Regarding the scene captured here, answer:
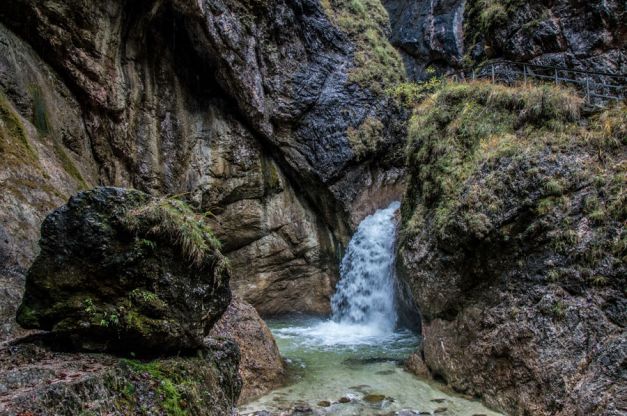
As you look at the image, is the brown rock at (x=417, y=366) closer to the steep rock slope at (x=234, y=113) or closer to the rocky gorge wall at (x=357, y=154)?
the rocky gorge wall at (x=357, y=154)

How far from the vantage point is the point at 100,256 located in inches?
167

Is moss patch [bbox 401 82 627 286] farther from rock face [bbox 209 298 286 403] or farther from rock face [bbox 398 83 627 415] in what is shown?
rock face [bbox 209 298 286 403]

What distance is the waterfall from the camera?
13711 millimetres

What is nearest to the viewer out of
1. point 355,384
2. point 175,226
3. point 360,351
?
point 175,226

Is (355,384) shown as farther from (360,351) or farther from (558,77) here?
(558,77)

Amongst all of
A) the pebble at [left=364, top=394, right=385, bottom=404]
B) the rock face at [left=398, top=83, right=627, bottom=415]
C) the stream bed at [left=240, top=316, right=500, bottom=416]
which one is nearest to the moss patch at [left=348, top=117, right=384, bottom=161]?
the rock face at [left=398, top=83, right=627, bottom=415]

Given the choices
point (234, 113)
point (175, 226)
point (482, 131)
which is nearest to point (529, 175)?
point (482, 131)

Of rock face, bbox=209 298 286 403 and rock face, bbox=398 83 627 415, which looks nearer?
rock face, bbox=398 83 627 415

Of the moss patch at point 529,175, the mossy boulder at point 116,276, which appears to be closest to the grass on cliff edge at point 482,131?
the moss patch at point 529,175

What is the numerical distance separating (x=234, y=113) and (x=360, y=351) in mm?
8866

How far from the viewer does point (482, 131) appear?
29.1 ft

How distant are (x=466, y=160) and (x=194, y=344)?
634 centimetres

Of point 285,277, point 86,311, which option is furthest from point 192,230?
point 285,277

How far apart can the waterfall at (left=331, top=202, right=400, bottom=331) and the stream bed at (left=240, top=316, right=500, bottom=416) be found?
4.87ft
